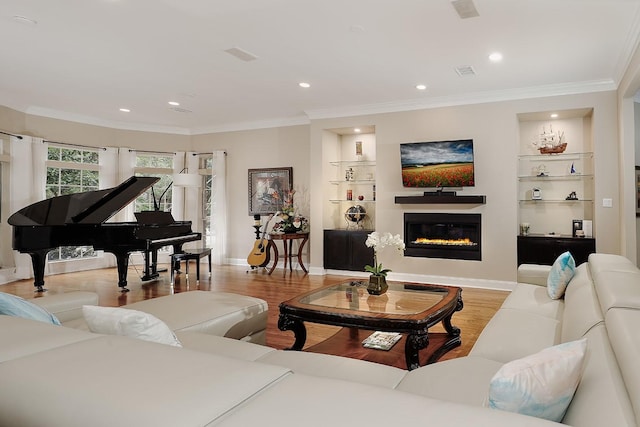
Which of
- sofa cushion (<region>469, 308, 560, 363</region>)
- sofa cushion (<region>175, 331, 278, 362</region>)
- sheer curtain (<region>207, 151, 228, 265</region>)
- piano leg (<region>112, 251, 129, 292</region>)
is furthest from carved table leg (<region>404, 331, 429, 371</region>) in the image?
sheer curtain (<region>207, 151, 228, 265</region>)

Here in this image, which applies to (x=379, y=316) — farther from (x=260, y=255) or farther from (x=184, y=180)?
(x=184, y=180)

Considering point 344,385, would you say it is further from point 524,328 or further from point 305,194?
point 305,194

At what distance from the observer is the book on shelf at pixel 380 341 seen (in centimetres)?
314

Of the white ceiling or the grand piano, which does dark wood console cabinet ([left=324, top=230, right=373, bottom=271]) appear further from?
the grand piano

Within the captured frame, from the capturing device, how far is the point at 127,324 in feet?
5.02

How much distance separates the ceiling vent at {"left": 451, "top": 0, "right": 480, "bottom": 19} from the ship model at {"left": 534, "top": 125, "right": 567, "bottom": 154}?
122 inches

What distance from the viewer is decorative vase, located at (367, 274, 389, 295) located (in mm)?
3369

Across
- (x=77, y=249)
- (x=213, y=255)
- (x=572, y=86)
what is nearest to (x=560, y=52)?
(x=572, y=86)

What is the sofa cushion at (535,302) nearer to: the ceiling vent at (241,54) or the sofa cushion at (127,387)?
the sofa cushion at (127,387)

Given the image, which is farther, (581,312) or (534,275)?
(534,275)

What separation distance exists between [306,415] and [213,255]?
7.75 m

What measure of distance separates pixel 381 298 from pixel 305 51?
2.65 meters

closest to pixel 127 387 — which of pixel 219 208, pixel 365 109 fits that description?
pixel 365 109

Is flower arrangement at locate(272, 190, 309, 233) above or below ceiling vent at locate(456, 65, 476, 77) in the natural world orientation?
below
